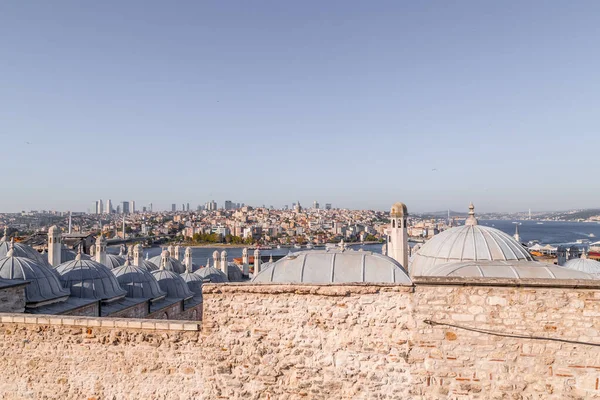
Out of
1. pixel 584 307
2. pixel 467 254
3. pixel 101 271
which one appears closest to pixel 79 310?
pixel 101 271

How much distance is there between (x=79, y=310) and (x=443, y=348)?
8.19 meters

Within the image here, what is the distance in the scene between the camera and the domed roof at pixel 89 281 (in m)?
10.4

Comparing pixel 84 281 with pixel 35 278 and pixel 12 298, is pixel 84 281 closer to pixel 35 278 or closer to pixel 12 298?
pixel 35 278

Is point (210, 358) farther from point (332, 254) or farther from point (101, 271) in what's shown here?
point (101, 271)

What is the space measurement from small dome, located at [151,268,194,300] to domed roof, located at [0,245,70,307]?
419 centimetres

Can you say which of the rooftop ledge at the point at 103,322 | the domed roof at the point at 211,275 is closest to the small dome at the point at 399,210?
the rooftop ledge at the point at 103,322

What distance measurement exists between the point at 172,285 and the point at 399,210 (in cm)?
817

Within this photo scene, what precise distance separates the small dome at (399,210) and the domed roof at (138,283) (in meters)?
7.62

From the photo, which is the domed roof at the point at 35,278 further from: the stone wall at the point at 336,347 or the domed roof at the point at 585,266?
the domed roof at the point at 585,266

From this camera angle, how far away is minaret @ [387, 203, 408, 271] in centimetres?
1059

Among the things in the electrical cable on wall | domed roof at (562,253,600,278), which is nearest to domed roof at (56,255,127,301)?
the electrical cable on wall

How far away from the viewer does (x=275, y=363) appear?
508 centimetres

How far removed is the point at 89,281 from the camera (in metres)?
10.6

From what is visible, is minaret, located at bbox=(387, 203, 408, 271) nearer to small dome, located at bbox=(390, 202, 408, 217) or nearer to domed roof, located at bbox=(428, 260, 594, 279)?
small dome, located at bbox=(390, 202, 408, 217)
